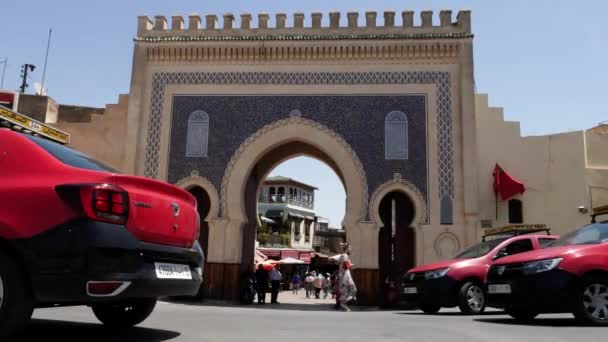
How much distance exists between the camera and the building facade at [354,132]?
15.0 meters

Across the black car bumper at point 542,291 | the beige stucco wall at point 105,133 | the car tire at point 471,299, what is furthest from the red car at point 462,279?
the beige stucco wall at point 105,133

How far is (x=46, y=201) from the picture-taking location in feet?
12.1

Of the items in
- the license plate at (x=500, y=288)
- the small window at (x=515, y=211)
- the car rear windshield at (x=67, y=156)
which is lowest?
the license plate at (x=500, y=288)

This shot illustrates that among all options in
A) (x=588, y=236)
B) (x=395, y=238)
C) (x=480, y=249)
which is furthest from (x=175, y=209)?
(x=395, y=238)

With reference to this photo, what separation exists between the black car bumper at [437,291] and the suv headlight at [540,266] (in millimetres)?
2758

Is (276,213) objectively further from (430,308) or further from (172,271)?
(172,271)

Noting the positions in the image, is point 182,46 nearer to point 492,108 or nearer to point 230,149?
point 230,149

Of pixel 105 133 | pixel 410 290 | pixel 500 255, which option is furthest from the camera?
pixel 105 133

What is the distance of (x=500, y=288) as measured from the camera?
681 centimetres

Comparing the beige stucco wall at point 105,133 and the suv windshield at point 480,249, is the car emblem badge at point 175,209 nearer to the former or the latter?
the suv windshield at point 480,249

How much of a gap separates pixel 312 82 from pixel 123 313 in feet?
38.8

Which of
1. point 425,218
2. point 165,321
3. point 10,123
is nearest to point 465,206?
point 425,218

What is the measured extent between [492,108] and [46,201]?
14.6m

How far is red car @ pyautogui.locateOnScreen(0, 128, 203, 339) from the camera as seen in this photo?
3.56 metres
